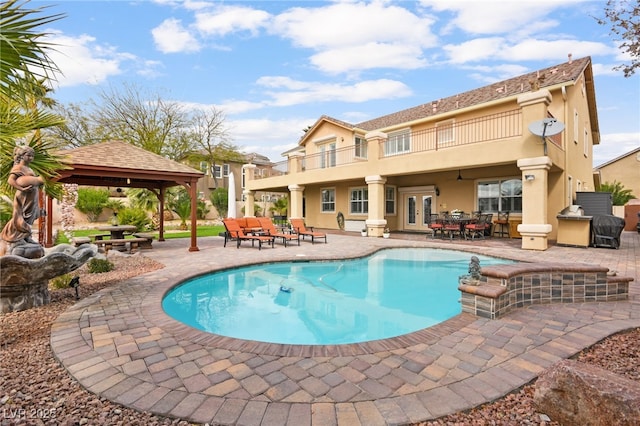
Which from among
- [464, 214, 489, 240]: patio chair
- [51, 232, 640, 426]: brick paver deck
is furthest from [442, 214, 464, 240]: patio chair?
[51, 232, 640, 426]: brick paver deck

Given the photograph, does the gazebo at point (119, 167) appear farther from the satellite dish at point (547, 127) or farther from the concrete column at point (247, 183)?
the satellite dish at point (547, 127)

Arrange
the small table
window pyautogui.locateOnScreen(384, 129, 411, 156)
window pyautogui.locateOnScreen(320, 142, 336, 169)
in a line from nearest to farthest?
the small table → window pyautogui.locateOnScreen(384, 129, 411, 156) → window pyautogui.locateOnScreen(320, 142, 336, 169)

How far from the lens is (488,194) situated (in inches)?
598

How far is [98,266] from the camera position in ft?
24.4

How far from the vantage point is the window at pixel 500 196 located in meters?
14.3

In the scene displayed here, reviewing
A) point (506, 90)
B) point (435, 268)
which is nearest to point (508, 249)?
point (435, 268)

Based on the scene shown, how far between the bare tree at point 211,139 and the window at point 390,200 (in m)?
20.7

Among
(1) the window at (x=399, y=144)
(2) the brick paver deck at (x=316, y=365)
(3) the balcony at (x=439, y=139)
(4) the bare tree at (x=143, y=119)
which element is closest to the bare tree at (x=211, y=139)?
(4) the bare tree at (x=143, y=119)

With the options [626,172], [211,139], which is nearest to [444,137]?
[211,139]

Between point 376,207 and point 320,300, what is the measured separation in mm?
9664

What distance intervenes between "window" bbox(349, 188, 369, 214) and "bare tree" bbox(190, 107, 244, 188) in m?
18.4

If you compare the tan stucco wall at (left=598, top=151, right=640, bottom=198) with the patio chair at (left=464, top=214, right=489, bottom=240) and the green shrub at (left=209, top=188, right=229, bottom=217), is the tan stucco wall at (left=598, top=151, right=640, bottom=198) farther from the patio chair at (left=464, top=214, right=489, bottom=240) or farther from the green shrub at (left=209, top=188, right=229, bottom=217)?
the green shrub at (left=209, top=188, right=229, bottom=217)

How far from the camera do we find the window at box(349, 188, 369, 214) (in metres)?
19.4

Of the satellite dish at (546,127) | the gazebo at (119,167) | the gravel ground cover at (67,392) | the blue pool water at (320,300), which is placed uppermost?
the satellite dish at (546,127)
